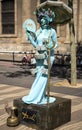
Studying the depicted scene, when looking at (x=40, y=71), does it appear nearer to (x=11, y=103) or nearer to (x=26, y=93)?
(x=11, y=103)

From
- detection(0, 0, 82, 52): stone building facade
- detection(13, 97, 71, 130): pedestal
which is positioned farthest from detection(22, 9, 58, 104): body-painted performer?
detection(0, 0, 82, 52): stone building facade

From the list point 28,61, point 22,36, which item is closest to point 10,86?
point 28,61

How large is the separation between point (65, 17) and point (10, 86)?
605cm

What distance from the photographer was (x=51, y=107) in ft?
24.9

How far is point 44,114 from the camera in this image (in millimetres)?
7512

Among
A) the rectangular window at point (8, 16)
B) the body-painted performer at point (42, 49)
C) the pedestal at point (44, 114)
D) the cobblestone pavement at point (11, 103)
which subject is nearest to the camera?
the pedestal at point (44, 114)

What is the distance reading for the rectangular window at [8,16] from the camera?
103ft

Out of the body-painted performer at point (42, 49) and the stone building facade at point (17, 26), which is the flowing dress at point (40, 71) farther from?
the stone building facade at point (17, 26)

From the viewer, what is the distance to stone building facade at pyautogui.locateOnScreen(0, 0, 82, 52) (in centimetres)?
2788

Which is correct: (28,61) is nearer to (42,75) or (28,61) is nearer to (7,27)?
(7,27)

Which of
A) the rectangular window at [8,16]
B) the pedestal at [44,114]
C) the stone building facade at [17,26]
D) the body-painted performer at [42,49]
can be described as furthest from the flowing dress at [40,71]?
the rectangular window at [8,16]

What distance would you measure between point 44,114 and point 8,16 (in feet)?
82.5

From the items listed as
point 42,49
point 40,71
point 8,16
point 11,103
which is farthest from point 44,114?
point 8,16

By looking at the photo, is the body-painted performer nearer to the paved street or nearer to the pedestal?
the pedestal
